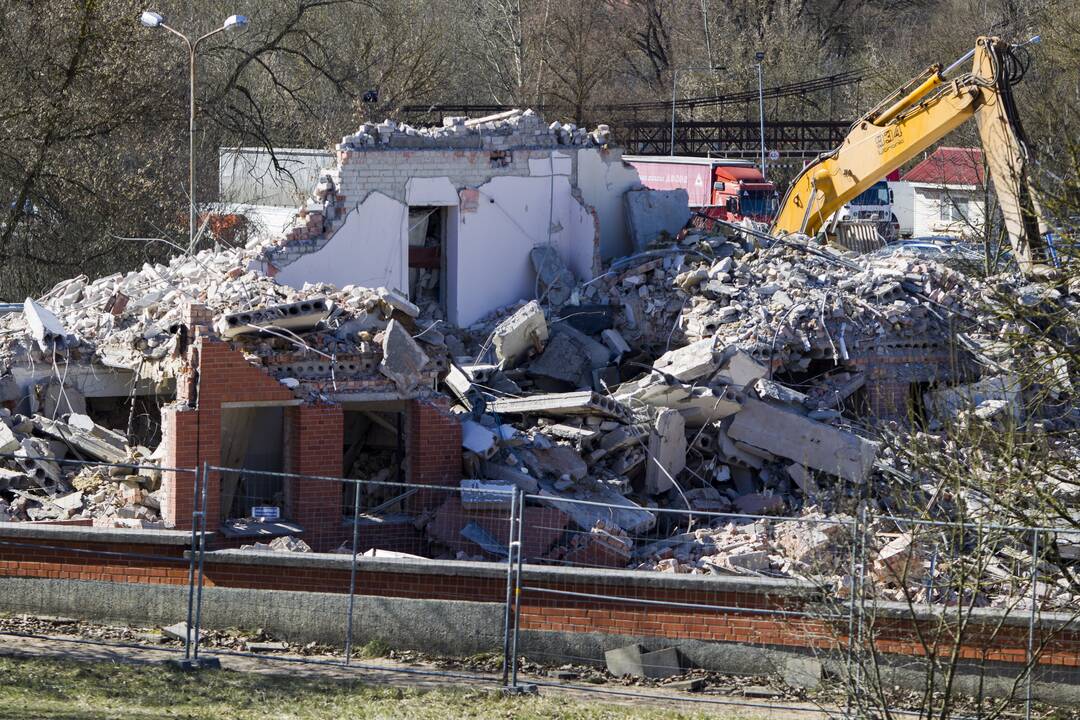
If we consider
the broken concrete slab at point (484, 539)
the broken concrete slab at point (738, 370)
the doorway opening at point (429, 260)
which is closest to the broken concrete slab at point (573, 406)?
the broken concrete slab at point (738, 370)

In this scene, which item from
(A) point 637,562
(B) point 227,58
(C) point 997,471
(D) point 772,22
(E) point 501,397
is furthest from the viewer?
(D) point 772,22

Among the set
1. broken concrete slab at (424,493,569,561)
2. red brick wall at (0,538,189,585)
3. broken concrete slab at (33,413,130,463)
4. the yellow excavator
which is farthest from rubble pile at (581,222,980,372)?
red brick wall at (0,538,189,585)

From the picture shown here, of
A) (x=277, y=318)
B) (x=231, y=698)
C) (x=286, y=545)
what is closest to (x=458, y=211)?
(x=277, y=318)

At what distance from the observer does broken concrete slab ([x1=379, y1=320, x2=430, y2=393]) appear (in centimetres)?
1512

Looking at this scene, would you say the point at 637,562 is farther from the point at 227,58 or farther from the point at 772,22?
the point at 772,22

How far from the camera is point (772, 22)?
2175 inches

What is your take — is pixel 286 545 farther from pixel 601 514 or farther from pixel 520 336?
pixel 520 336

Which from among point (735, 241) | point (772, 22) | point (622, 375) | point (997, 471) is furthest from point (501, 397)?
point (772, 22)

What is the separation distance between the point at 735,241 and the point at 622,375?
3.61 metres

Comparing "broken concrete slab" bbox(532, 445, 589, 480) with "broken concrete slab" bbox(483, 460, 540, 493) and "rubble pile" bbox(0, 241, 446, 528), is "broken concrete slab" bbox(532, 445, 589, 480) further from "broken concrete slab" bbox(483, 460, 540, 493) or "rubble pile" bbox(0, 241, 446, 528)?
"rubble pile" bbox(0, 241, 446, 528)

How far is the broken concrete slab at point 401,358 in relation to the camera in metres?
15.1

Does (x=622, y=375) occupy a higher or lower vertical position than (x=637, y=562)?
higher

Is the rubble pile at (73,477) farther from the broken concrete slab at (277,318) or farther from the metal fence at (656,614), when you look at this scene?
the broken concrete slab at (277,318)

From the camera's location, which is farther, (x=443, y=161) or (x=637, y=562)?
(x=443, y=161)
